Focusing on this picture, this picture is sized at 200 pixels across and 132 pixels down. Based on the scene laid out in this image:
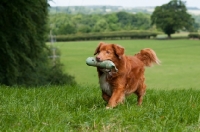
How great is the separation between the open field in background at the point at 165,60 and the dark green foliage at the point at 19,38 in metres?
10.9

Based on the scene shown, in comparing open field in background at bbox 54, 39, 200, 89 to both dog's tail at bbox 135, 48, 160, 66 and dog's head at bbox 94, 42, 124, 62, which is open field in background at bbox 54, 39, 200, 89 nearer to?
dog's tail at bbox 135, 48, 160, 66

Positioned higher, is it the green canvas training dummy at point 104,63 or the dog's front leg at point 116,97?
the green canvas training dummy at point 104,63

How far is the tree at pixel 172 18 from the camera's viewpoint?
88.3 ft

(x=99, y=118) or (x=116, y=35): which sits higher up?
(x=99, y=118)

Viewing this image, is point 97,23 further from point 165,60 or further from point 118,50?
point 118,50

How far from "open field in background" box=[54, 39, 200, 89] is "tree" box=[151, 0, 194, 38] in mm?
926

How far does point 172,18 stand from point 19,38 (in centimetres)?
1687

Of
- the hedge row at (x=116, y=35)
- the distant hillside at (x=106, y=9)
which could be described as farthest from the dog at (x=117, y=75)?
the distant hillside at (x=106, y=9)

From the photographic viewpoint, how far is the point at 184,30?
2755 centimetres

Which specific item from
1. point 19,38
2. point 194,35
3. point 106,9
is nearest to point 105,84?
point 19,38

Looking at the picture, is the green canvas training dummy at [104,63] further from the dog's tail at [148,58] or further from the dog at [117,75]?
the dog's tail at [148,58]

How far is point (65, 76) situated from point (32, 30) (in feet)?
21.8

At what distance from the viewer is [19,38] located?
38.3ft

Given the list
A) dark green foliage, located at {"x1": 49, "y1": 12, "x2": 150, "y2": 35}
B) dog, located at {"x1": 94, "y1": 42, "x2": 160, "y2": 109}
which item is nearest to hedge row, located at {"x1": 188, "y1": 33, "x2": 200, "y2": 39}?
dark green foliage, located at {"x1": 49, "y1": 12, "x2": 150, "y2": 35}
